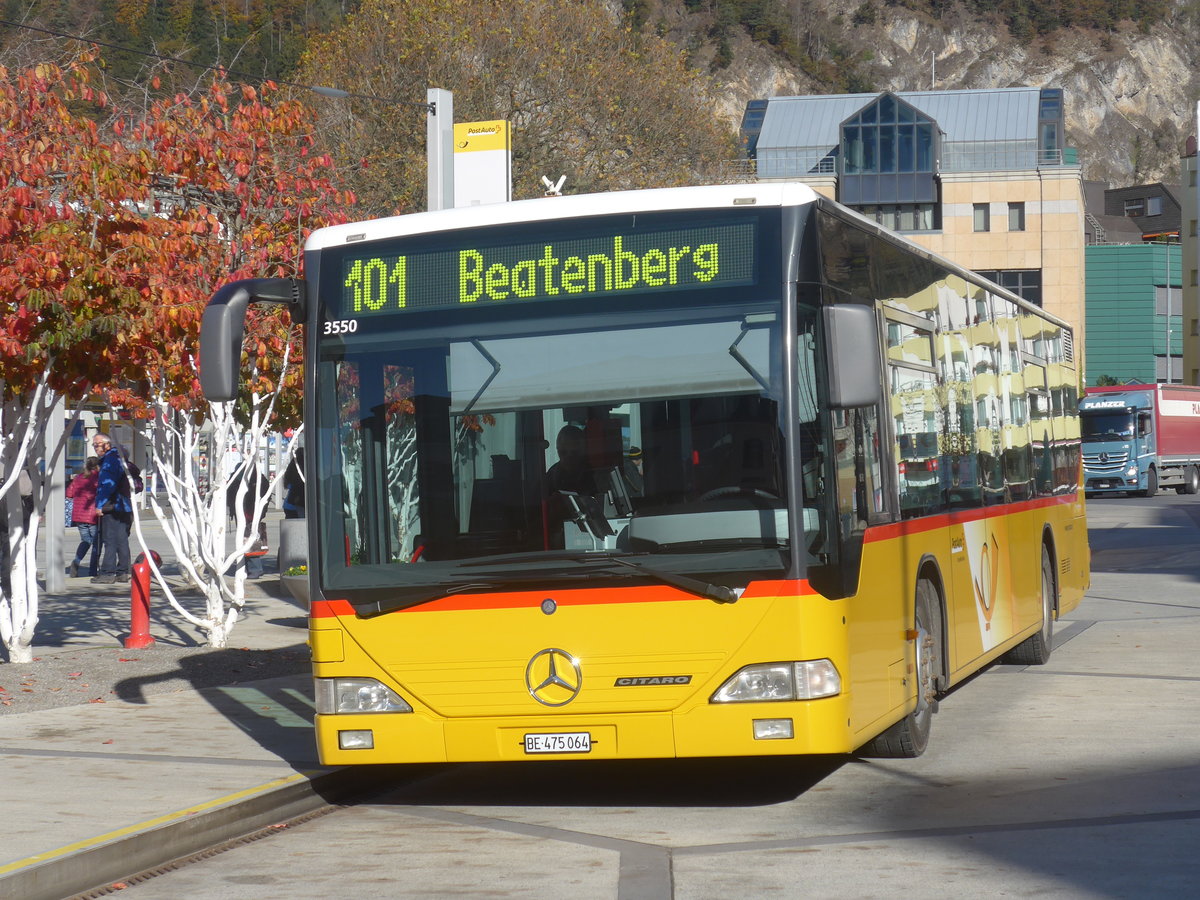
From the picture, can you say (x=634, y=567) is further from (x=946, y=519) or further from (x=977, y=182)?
(x=977, y=182)

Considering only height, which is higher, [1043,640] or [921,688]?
[921,688]

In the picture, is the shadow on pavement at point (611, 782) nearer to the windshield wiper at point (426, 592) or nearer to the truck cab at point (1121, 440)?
the windshield wiper at point (426, 592)

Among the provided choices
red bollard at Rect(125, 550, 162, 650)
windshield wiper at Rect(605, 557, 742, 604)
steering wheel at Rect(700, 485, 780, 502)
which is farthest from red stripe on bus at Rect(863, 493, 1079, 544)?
red bollard at Rect(125, 550, 162, 650)

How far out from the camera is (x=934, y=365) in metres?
9.88

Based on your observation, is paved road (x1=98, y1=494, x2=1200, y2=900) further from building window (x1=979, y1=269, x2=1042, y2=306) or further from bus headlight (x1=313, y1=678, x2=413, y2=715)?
building window (x1=979, y1=269, x2=1042, y2=306)

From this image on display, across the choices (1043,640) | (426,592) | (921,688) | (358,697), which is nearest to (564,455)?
(426,592)

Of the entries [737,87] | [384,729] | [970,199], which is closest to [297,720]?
[384,729]

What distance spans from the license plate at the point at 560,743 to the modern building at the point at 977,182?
7283 centimetres

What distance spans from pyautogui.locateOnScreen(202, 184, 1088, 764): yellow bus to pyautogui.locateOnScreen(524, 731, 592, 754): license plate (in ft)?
0.04

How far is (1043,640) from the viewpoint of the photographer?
44.9 ft

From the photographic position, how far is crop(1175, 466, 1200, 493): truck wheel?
60062mm

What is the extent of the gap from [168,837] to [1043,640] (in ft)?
27.0

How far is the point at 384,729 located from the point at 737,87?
144373 mm

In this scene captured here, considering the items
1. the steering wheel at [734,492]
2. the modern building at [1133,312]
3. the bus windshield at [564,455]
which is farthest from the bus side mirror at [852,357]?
the modern building at [1133,312]
